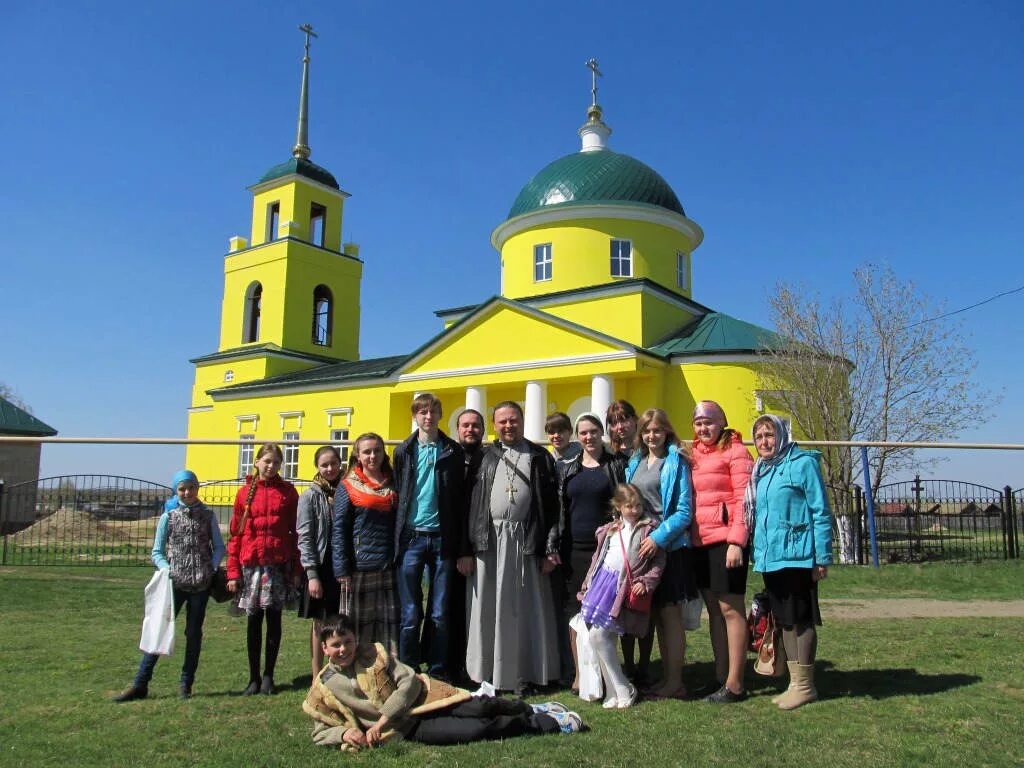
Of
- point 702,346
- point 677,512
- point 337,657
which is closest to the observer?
point 337,657

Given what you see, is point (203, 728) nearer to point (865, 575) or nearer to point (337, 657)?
point (337, 657)

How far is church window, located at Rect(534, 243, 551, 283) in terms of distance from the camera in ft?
82.3

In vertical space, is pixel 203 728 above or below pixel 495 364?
below

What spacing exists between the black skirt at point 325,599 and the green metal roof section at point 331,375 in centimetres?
1968

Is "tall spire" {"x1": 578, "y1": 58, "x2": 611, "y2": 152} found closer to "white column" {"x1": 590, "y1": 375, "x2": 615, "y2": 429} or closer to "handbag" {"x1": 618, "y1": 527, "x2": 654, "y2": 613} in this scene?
"white column" {"x1": 590, "y1": 375, "x2": 615, "y2": 429}

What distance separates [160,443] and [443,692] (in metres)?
5.97

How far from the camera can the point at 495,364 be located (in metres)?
22.4

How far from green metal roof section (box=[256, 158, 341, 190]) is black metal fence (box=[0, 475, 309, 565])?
41.9ft

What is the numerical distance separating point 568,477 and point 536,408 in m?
15.4

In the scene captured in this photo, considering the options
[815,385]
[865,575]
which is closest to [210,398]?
[815,385]

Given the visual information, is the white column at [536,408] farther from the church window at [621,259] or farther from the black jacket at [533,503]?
the black jacket at [533,503]

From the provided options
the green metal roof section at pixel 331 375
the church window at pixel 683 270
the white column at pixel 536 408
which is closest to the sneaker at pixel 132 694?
the white column at pixel 536 408

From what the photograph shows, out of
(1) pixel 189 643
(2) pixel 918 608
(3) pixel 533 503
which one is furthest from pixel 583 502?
(2) pixel 918 608

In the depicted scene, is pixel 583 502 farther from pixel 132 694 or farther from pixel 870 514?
pixel 870 514
